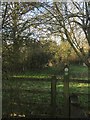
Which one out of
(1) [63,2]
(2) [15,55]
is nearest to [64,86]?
(2) [15,55]

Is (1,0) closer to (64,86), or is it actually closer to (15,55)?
(15,55)

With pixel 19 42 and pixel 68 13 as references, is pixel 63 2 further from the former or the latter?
pixel 19 42

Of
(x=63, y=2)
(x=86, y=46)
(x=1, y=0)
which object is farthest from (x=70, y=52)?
(x=1, y=0)

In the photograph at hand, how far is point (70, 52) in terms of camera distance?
6094 millimetres

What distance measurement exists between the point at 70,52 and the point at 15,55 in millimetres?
875

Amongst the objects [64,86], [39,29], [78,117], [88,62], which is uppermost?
[39,29]

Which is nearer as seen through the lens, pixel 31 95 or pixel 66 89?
pixel 66 89

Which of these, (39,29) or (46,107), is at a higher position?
(39,29)

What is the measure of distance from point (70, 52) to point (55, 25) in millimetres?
489

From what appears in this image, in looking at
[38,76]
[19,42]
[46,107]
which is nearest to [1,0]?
[19,42]

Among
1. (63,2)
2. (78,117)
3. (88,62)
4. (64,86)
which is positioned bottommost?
(78,117)

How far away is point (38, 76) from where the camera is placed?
6.21 m

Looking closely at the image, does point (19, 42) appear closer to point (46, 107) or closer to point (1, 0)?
point (1, 0)

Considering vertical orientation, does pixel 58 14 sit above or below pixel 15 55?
above
